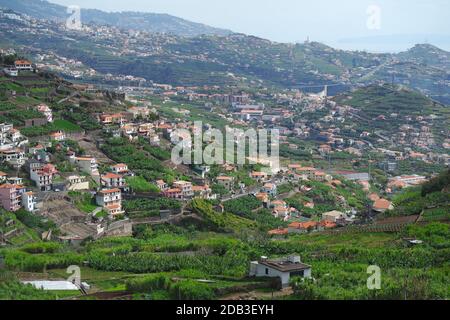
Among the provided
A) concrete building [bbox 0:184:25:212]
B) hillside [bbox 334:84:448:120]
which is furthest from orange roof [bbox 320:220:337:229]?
hillside [bbox 334:84:448:120]

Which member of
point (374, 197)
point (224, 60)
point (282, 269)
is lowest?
point (374, 197)

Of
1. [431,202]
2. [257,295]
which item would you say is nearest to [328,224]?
[431,202]

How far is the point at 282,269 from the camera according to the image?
14.5m

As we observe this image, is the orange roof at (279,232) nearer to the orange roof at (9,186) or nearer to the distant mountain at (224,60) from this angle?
the orange roof at (9,186)

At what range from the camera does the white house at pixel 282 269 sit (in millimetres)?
14516

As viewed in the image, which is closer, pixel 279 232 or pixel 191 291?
pixel 191 291

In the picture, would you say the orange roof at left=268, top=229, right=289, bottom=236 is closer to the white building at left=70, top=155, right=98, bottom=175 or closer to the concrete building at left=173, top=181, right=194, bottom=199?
the concrete building at left=173, top=181, right=194, bottom=199

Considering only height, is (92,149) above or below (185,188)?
above

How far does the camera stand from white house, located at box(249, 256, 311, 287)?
14.5 m

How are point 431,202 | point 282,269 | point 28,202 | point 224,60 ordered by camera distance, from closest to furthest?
1. point 282,269
2. point 28,202
3. point 431,202
4. point 224,60

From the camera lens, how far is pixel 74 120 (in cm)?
3438

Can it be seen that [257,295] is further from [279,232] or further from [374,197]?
[374,197]
